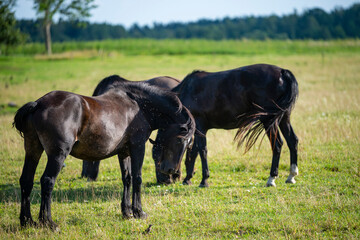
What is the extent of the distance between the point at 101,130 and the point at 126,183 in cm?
119

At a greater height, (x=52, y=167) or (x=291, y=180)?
(x=52, y=167)

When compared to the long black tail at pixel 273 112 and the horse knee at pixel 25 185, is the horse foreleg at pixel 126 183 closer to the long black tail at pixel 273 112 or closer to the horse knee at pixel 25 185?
the horse knee at pixel 25 185

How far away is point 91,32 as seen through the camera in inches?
3280

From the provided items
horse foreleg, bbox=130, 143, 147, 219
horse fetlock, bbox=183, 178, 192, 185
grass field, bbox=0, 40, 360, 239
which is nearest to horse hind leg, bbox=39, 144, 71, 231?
grass field, bbox=0, 40, 360, 239

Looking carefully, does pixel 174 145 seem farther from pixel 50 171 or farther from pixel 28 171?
pixel 28 171

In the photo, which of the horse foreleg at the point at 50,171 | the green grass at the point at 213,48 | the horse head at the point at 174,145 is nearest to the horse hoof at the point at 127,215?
the horse head at the point at 174,145

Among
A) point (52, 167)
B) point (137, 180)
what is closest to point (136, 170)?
point (137, 180)

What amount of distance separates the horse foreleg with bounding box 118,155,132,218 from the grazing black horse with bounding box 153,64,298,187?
198 cm

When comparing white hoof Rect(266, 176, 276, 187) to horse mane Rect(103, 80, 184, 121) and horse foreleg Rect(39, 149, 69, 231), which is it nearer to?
horse mane Rect(103, 80, 184, 121)

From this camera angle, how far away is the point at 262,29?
8081cm

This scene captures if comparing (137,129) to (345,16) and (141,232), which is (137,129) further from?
(345,16)

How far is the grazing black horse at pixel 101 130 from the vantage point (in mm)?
5344

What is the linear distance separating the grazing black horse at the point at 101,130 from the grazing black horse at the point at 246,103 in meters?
1.75

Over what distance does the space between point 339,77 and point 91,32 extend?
223 feet
